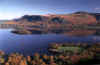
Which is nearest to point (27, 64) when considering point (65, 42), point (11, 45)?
point (11, 45)

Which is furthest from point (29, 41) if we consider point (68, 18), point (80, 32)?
point (80, 32)

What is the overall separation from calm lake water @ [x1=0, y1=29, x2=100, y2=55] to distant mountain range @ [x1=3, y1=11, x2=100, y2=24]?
28cm

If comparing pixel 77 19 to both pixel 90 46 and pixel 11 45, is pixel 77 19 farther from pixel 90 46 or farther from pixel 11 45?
pixel 11 45

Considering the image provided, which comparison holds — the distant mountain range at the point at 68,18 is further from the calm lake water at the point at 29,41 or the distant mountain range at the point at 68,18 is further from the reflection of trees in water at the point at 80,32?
the calm lake water at the point at 29,41

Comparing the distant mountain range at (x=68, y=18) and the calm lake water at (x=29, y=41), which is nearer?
the calm lake water at (x=29, y=41)

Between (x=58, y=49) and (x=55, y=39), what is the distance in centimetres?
19

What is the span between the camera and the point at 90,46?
7.88 feet

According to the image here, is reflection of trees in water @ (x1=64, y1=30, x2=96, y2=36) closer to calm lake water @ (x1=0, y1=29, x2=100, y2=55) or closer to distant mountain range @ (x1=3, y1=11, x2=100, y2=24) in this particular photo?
calm lake water @ (x1=0, y1=29, x2=100, y2=55)

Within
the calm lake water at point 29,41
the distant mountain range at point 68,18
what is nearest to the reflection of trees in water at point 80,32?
the calm lake water at point 29,41

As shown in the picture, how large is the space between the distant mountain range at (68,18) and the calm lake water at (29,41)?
281 mm

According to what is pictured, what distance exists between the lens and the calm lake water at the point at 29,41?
2227 millimetres

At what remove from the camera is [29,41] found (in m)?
2.27

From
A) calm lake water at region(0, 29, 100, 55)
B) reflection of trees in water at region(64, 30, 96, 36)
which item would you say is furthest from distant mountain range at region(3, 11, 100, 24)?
calm lake water at region(0, 29, 100, 55)

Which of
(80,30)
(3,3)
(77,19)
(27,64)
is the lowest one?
(27,64)
